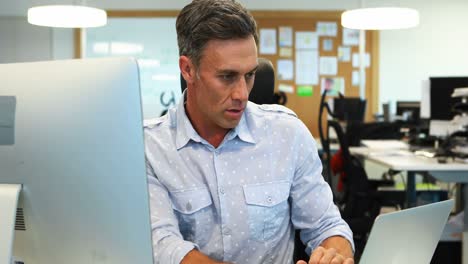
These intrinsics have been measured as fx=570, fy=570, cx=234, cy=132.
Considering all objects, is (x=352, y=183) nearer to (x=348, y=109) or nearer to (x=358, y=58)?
(x=348, y=109)

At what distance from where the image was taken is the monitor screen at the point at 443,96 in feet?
12.3

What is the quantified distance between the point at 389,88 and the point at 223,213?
5995 mm

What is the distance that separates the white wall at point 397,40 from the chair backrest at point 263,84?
211 inches

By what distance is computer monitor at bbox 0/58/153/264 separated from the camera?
0.79 metres

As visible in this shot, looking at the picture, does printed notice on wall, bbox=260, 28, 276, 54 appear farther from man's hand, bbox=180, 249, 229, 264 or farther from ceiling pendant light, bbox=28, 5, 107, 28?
man's hand, bbox=180, 249, 229, 264

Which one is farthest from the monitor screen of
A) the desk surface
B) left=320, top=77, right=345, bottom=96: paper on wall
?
left=320, top=77, right=345, bottom=96: paper on wall

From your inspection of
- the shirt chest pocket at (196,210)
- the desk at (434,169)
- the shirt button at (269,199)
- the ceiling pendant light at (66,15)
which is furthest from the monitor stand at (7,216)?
the ceiling pendant light at (66,15)

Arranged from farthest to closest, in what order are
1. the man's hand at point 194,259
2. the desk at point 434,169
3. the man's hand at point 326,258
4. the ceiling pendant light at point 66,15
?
1. the ceiling pendant light at point 66,15
2. the desk at point 434,169
3. the man's hand at point 194,259
4. the man's hand at point 326,258

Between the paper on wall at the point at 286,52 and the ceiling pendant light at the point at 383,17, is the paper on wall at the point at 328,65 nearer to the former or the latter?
the paper on wall at the point at 286,52

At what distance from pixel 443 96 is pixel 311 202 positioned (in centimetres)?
274

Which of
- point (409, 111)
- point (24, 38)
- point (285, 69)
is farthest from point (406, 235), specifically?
point (24, 38)

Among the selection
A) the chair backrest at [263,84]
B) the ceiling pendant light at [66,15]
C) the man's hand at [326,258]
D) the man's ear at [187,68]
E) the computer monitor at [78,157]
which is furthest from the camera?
the ceiling pendant light at [66,15]

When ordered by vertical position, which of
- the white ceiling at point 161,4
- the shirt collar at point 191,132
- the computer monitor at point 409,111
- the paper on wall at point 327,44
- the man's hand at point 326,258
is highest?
the white ceiling at point 161,4

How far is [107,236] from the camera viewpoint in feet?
2.71
